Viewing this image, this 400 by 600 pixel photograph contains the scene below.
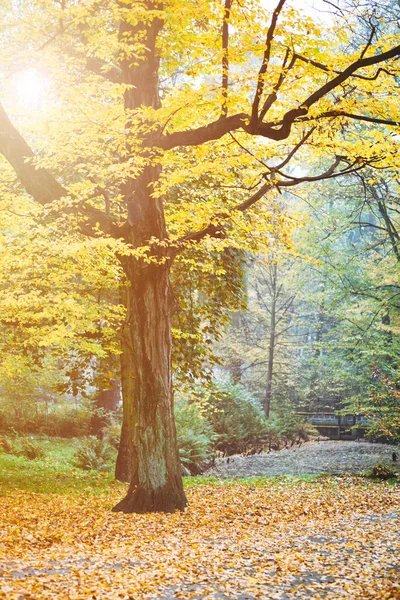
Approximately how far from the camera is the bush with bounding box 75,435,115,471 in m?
14.6

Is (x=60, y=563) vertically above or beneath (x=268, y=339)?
beneath

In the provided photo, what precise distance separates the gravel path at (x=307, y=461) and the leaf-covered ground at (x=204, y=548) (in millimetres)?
5562

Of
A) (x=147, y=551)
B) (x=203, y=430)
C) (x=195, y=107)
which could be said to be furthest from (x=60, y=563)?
(x=203, y=430)

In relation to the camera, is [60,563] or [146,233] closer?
[60,563]

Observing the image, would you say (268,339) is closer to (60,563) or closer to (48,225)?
(48,225)

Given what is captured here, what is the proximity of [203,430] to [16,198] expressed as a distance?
9774 millimetres

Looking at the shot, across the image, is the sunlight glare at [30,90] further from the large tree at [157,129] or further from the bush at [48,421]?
the bush at [48,421]

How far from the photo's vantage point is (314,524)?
8.98m

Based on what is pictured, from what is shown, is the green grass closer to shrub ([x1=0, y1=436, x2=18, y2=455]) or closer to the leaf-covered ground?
shrub ([x1=0, y1=436, x2=18, y2=455])

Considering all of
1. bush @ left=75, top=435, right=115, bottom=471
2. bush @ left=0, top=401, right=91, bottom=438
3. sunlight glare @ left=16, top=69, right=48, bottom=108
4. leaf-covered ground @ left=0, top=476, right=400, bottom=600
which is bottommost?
leaf-covered ground @ left=0, top=476, right=400, bottom=600

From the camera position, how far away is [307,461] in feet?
64.3

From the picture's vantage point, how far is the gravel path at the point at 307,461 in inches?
669

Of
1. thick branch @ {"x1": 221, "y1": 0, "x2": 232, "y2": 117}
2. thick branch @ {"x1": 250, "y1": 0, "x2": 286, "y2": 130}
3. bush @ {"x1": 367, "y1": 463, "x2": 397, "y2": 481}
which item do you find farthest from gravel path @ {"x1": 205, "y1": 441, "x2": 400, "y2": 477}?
thick branch @ {"x1": 221, "y1": 0, "x2": 232, "y2": 117}

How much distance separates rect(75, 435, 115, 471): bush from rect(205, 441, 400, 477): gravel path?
3145 millimetres
